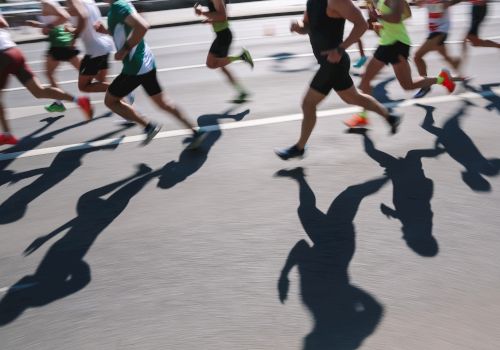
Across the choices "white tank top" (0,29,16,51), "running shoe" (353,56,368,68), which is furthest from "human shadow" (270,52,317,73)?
"white tank top" (0,29,16,51)

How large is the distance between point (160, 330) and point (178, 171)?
8.09 ft

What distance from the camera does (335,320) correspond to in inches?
128

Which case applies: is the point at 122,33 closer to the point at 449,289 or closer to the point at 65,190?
the point at 65,190

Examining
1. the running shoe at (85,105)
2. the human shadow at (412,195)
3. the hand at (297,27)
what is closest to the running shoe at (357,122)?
the human shadow at (412,195)

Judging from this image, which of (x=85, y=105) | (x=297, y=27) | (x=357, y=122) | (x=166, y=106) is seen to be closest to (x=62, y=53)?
(x=85, y=105)

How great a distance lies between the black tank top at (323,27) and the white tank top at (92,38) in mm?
2829

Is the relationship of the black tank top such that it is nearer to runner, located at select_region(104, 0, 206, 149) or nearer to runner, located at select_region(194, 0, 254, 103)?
runner, located at select_region(104, 0, 206, 149)

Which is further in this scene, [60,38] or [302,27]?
[60,38]

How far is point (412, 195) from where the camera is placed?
4.71 m

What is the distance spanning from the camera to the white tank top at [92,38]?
6320 millimetres

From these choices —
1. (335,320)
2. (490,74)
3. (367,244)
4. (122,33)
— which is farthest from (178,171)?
(490,74)

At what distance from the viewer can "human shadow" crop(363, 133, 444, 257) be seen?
404 cm

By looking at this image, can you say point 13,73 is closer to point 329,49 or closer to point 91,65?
point 91,65

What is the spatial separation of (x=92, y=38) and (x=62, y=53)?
1.02 meters
